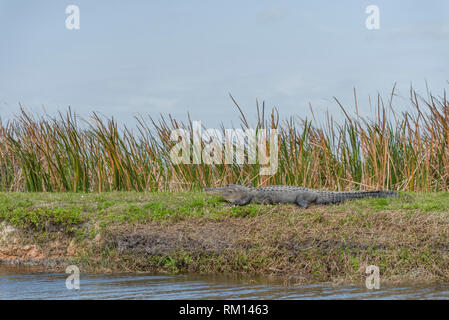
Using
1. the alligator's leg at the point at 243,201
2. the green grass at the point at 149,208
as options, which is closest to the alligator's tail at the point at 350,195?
the green grass at the point at 149,208

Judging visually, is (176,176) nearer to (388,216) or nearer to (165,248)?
(165,248)

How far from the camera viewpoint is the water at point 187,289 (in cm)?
518

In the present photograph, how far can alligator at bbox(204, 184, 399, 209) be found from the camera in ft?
26.3

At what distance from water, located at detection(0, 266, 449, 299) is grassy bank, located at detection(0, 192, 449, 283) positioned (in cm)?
34

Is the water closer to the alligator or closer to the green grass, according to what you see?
the green grass

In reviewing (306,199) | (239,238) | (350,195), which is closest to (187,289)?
(239,238)

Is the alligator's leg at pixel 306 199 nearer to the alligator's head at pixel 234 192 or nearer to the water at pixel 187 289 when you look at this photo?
the alligator's head at pixel 234 192

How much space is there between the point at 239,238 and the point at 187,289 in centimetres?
129

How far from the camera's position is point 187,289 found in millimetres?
5508

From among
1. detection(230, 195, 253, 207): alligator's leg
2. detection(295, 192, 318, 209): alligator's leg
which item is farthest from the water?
detection(295, 192, 318, 209): alligator's leg
